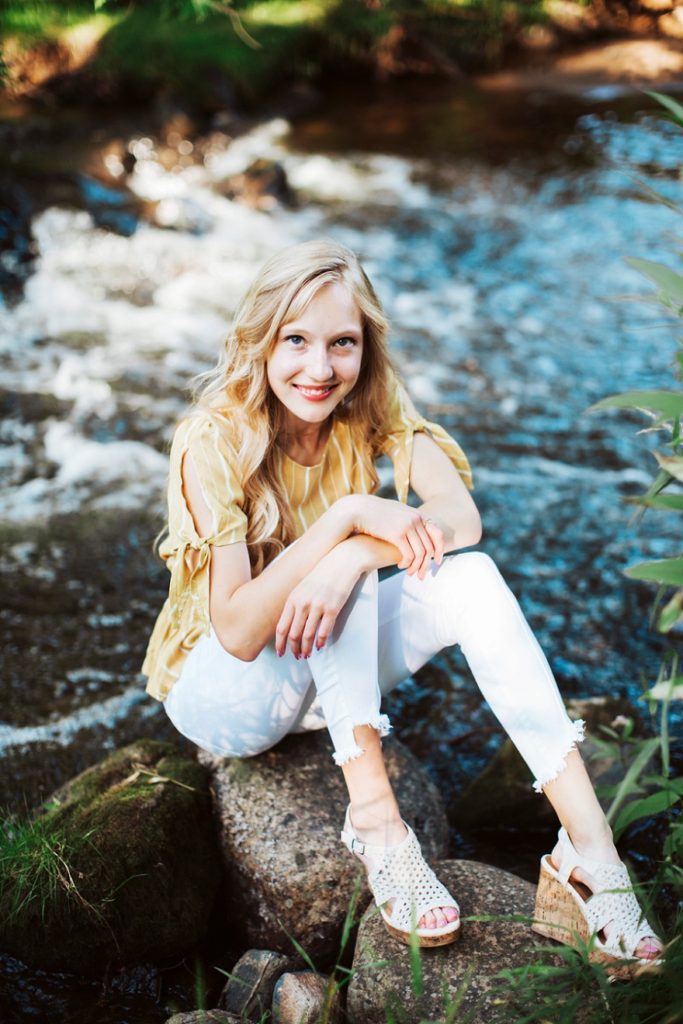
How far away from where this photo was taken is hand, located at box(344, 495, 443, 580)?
7.49 feet

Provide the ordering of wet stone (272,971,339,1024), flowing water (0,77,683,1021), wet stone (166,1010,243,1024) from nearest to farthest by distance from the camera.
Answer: wet stone (166,1010,243,1024), wet stone (272,971,339,1024), flowing water (0,77,683,1021)

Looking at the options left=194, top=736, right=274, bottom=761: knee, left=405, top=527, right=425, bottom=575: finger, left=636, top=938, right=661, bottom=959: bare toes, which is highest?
left=405, top=527, right=425, bottom=575: finger

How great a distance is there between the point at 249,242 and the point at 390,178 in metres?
2.08

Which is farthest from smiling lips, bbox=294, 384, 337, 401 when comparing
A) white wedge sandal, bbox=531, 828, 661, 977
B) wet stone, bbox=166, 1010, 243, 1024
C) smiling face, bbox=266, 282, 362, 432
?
wet stone, bbox=166, 1010, 243, 1024

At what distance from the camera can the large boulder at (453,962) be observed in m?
1.97

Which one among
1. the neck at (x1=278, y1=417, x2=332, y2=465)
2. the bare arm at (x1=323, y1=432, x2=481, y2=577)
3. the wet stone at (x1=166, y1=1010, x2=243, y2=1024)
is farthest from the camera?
the neck at (x1=278, y1=417, x2=332, y2=465)

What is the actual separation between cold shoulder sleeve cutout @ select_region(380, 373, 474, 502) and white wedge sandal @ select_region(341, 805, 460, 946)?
0.94 meters

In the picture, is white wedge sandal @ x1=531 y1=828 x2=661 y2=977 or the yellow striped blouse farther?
the yellow striped blouse

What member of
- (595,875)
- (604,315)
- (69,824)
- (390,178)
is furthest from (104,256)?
(595,875)

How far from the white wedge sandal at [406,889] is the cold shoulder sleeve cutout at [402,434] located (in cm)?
94

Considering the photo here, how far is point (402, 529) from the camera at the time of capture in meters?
2.28

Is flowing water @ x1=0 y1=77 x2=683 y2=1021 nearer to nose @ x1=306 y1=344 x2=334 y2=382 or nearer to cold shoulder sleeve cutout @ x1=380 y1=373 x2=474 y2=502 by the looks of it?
cold shoulder sleeve cutout @ x1=380 y1=373 x2=474 y2=502

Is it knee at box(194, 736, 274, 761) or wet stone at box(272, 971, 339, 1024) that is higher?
knee at box(194, 736, 274, 761)

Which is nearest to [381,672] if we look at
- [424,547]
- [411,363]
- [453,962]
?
[424,547]
